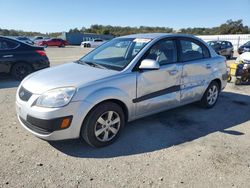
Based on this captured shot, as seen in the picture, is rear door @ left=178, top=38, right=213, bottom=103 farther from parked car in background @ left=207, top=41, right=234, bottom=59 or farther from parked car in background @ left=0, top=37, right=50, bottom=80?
parked car in background @ left=207, top=41, right=234, bottom=59

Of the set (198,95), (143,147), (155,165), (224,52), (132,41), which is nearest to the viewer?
(155,165)

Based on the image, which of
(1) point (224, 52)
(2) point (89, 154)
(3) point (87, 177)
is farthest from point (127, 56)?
(1) point (224, 52)

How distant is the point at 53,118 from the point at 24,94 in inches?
29.1

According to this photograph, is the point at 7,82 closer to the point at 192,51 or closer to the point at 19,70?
the point at 19,70

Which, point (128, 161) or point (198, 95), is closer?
point (128, 161)

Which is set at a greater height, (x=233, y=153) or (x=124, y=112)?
(x=124, y=112)

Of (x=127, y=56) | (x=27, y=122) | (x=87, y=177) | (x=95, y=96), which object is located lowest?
(x=87, y=177)

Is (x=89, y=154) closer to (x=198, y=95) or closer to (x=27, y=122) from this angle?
(x=27, y=122)

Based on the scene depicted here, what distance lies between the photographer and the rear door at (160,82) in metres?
4.30

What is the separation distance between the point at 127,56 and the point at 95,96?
121 centimetres

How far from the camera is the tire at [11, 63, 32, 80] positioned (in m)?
8.74

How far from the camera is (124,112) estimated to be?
13.8 feet

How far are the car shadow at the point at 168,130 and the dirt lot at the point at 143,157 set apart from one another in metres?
0.01

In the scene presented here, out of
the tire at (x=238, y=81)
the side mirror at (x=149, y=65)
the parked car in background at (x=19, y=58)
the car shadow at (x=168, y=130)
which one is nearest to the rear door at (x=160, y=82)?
the side mirror at (x=149, y=65)
